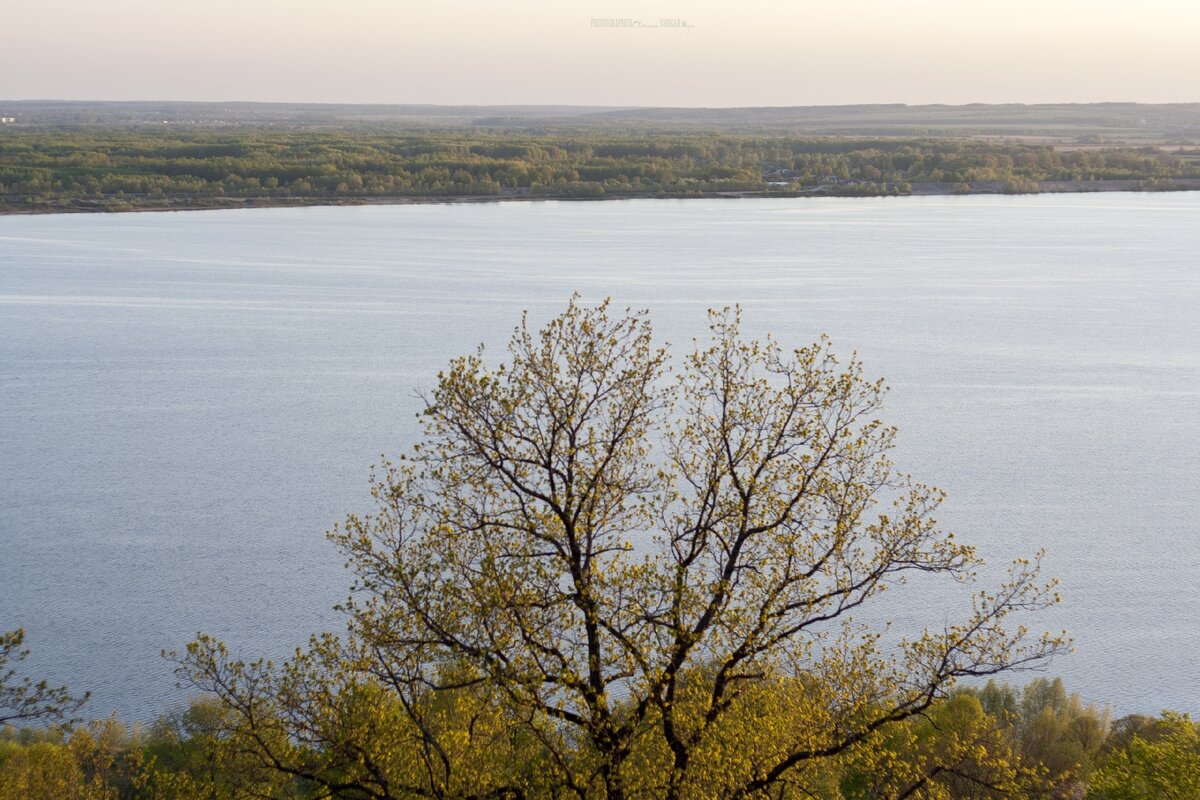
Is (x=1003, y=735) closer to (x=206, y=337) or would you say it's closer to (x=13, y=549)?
(x=13, y=549)

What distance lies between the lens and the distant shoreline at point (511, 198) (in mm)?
68062

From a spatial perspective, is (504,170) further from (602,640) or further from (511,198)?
(602,640)

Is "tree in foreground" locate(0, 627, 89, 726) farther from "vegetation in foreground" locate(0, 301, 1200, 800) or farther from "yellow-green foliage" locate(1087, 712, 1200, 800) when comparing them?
"yellow-green foliage" locate(1087, 712, 1200, 800)

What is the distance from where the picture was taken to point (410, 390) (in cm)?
2781

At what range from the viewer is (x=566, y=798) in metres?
8.20

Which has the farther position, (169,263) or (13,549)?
(169,263)

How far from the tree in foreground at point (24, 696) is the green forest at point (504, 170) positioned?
2282 inches

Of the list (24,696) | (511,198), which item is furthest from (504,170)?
(24,696)

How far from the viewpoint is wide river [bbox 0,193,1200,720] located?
1653cm

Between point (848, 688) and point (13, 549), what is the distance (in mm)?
13725

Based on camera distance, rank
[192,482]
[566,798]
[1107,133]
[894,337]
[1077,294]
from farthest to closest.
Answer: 1. [1107,133]
2. [1077,294]
3. [894,337]
4. [192,482]
5. [566,798]

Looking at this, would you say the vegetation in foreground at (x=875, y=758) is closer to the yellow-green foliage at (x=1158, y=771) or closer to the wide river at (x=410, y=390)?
the yellow-green foliage at (x=1158, y=771)

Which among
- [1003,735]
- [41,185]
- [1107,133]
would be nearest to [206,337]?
[1003,735]

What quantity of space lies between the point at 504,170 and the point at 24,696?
74284 mm
